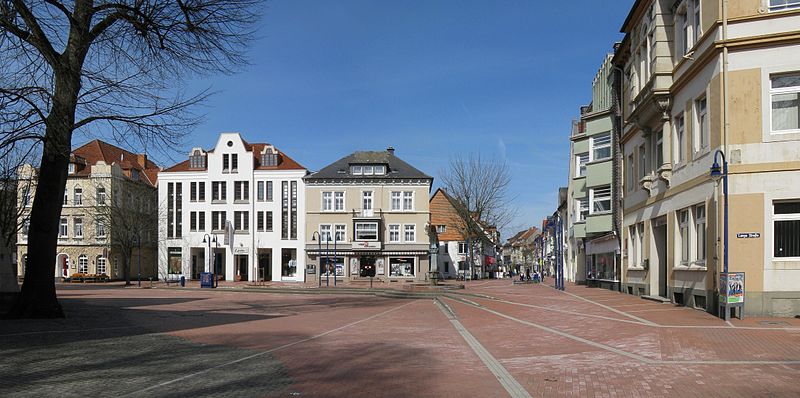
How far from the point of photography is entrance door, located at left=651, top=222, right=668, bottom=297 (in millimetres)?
26734

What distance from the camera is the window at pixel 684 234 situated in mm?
21984

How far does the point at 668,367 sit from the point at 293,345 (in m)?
7.59

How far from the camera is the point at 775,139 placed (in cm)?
1808

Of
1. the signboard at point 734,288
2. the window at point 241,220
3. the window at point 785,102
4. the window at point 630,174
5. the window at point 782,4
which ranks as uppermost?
the window at point 782,4

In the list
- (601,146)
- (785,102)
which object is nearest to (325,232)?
(601,146)

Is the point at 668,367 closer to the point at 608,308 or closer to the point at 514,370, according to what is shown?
the point at 514,370

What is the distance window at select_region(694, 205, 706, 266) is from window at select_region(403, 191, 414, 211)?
42212mm

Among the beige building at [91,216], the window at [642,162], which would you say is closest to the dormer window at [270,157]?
the beige building at [91,216]

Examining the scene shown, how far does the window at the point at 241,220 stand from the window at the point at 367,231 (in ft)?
36.8

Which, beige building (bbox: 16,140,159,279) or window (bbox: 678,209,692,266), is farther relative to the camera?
beige building (bbox: 16,140,159,279)

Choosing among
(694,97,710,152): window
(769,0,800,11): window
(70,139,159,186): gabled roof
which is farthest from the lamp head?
(70,139,159,186): gabled roof

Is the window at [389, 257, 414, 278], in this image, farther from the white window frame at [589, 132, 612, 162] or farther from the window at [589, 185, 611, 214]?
the white window frame at [589, 132, 612, 162]

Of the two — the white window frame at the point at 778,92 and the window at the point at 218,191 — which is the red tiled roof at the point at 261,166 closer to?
the window at the point at 218,191

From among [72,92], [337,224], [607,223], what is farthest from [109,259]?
[72,92]
